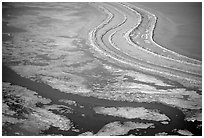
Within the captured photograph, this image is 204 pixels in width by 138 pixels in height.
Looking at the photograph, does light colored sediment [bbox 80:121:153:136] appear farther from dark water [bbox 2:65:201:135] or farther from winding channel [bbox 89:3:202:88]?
winding channel [bbox 89:3:202:88]

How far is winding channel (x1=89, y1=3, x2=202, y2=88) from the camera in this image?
4401 millimetres

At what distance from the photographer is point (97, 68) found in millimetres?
4445

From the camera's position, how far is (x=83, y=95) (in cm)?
356

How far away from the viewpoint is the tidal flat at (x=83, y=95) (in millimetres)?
2949

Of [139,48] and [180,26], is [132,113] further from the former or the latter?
[180,26]

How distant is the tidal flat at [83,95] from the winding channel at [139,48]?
13cm

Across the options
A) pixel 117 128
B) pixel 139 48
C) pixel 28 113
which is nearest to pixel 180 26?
pixel 139 48

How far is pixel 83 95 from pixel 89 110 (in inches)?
14.5

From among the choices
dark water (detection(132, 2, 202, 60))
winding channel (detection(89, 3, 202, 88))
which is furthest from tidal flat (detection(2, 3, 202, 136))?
dark water (detection(132, 2, 202, 60))

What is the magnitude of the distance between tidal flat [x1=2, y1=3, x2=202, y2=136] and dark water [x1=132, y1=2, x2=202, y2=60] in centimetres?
126

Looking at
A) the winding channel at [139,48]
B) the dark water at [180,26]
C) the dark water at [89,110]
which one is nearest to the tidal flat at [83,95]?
the dark water at [89,110]

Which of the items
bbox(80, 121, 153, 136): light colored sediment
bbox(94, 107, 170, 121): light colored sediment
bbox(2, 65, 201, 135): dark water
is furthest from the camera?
bbox(94, 107, 170, 121): light colored sediment

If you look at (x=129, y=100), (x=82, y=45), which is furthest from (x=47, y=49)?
(x=129, y=100)

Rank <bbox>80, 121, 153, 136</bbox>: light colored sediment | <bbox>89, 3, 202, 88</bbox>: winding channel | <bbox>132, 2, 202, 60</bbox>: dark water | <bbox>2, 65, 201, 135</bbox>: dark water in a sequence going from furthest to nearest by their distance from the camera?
<bbox>132, 2, 202, 60</bbox>: dark water, <bbox>89, 3, 202, 88</bbox>: winding channel, <bbox>2, 65, 201, 135</bbox>: dark water, <bbox>80, 121, 153, 136</bbox>: light colored sediment
